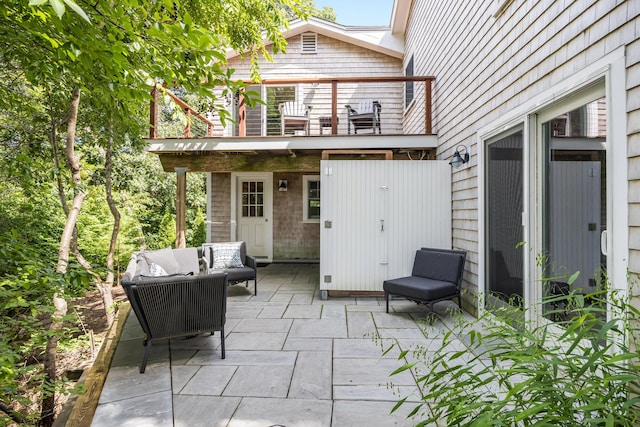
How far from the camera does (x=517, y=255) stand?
330 centimetres

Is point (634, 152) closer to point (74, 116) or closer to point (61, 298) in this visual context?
point (61, 298)

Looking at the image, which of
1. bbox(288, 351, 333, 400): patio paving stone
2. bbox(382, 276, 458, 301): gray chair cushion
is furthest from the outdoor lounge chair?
bbox(288, 351, 333, 400): patio paving stone

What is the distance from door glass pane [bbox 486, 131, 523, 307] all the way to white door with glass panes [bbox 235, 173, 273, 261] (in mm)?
5979

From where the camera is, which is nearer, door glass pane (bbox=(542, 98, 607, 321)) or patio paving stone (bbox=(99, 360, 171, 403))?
door glass pane (bbox=(542, 98, 607, 321))

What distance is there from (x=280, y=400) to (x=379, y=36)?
8668 millimetres

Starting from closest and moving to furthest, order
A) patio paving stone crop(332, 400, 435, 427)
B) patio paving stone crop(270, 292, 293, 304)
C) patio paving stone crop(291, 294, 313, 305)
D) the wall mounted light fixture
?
1. patio paving stone crop(332, 400, 435, 427)
2. the wall mounted light fixture
3. patio paving stone crop(291, 294, 313, 305)
4. patio paving stone crop(270, 292, 293, 304)

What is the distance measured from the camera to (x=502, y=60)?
3432 mm

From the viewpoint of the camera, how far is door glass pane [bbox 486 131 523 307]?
3.26 m

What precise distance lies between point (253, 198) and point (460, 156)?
18.9 ft

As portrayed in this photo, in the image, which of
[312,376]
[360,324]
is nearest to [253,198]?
[360,324]

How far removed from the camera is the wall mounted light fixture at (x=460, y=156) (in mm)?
4379

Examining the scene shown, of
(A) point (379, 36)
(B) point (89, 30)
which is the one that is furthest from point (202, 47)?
(A) point (379, 36)

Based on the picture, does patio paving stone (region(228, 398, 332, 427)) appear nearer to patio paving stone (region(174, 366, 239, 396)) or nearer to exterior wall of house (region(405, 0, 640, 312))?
Result: patio paving stone (region(174, 366, 239, 396))

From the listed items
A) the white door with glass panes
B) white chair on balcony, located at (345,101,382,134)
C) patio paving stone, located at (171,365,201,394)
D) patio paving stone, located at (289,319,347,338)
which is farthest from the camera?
the white door with glass panes
